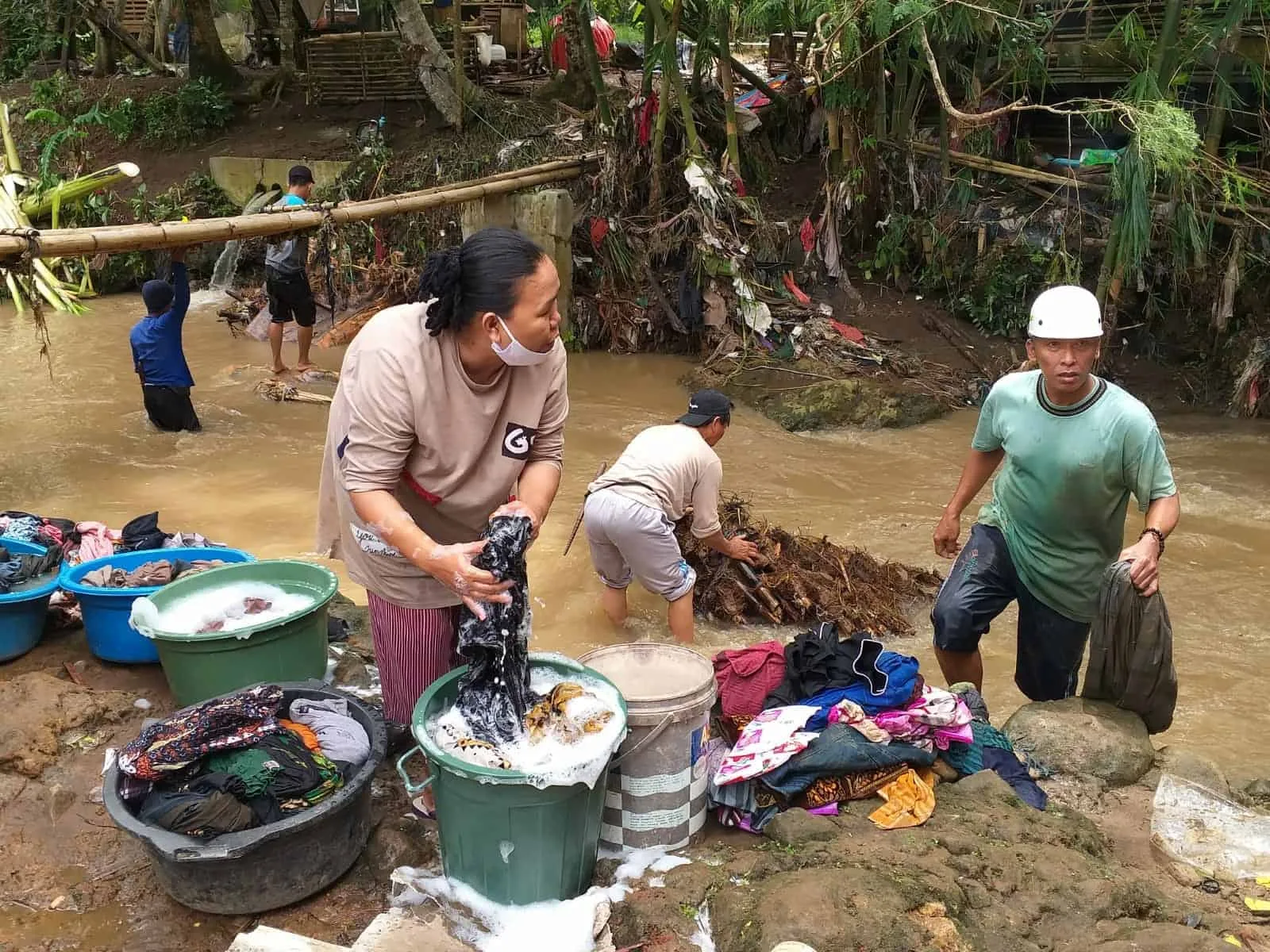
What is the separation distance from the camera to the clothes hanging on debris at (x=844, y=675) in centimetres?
330

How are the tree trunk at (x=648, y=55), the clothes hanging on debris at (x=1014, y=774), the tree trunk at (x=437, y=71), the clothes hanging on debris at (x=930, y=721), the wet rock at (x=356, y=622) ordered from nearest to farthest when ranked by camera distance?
the clothes hanging on debris at (x=930, y=721) < the clothes hanging on debris at (x=1014, y=774) < the wet rock at (x=356, y=622) < the tree trunk at (x=648, y=55) < the tree trunk at (x=437, y=71)

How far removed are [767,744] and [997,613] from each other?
1390 millimetres

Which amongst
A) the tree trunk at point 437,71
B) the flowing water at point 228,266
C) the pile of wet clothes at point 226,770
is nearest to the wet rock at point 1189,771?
the pile of wet clothes at point 226,770

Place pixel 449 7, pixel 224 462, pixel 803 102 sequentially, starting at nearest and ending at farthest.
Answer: pixel 224 462
pixel 803 102
pixel 449 7

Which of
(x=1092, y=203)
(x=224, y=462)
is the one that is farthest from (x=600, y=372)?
(x=1092, y=203)

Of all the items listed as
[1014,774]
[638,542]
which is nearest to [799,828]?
[1014,774]

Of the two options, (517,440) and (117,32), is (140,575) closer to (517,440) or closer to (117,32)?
(517,440)

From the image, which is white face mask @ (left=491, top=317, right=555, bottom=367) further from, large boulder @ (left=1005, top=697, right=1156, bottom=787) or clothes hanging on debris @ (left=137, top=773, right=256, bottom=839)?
large boulder @ (left=1005, top=697, right=1156, bottom=787)

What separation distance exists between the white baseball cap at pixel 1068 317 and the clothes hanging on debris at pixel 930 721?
129 centimetres

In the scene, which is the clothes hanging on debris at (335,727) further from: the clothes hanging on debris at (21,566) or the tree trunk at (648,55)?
the tree trunk at (648,55)

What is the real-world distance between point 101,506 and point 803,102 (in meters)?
9.07

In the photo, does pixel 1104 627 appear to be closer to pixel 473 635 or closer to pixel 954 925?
pixel 954 925

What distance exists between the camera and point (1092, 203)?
9.73 meters

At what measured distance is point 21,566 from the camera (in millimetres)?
4344
